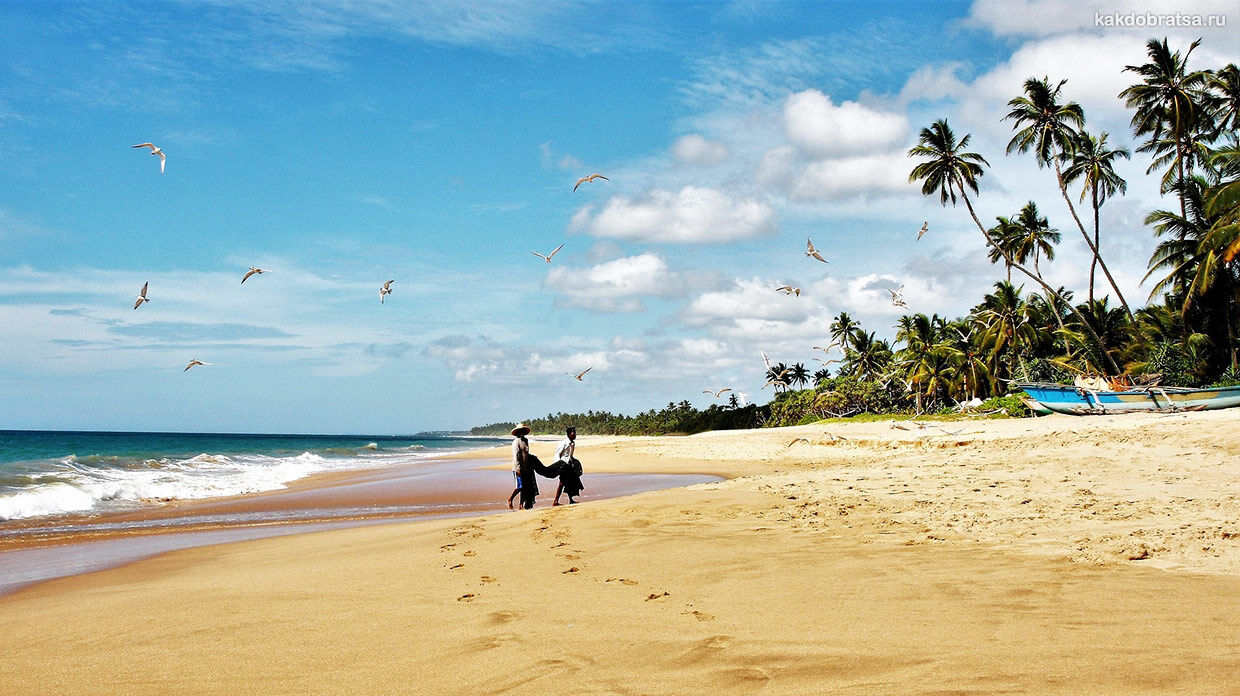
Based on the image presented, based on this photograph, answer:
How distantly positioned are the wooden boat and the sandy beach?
17.8m

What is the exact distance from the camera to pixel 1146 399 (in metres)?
25.9

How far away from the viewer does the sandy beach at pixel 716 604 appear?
3.98 m

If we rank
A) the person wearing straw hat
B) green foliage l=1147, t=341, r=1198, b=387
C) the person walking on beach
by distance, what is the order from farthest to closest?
green foliage l=1147, t=341, r=1198, b=387
the person walking on beach
the person wearing straw hat

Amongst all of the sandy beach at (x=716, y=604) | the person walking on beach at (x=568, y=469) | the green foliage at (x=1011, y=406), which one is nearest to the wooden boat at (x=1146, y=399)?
the green foliage at (x=1011, y=406)

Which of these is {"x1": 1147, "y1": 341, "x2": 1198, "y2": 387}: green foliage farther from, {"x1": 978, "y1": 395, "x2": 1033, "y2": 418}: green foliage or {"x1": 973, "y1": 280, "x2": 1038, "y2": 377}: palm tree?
{"x1": 973, "y1": 280, "x2": 1038, "y2": 377}: palm tree

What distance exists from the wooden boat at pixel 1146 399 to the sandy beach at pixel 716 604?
17799 mm

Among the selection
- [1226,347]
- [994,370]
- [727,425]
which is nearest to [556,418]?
[727,425]

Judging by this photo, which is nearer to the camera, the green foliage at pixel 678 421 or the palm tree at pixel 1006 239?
the palm tree at pixel 1006 239

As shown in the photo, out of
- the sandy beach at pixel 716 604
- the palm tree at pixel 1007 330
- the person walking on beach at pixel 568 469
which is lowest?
the sandy beach at pixel 716 604

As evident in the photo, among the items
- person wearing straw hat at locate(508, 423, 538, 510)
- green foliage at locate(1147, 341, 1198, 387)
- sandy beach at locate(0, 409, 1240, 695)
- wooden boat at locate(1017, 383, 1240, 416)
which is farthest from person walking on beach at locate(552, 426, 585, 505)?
green foliage at locate(1147, 341, 1198, 387)

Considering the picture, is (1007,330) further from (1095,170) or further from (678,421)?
(678,421)

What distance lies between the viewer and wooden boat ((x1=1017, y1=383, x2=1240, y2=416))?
Result: 25281 millimetres

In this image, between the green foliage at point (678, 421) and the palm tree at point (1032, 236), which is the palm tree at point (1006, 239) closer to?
the palm tree at point (1032, 236)

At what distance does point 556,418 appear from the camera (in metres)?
173
